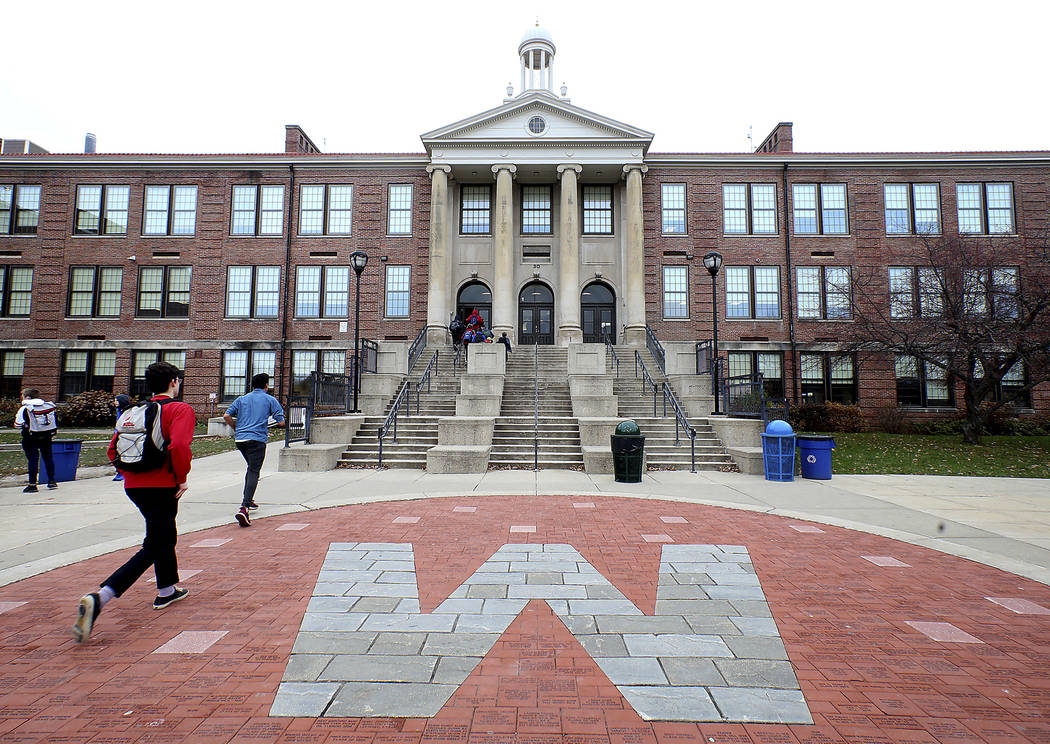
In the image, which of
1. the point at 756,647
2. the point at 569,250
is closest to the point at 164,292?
the point at 569,250

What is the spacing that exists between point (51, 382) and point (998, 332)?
41009 mm

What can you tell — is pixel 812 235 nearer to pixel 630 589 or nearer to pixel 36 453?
pixel 630 589

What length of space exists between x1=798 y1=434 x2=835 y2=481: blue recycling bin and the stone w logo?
7.34 meters

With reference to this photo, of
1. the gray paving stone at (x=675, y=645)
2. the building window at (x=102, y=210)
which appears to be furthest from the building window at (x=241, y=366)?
the gray paving stone at (x=675, y=645)

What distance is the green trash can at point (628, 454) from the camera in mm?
10672

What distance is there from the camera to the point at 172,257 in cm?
2727

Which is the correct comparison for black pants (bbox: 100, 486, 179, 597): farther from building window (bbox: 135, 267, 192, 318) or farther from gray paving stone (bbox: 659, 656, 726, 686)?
building window (bbox: 135, 267, 192, 318)

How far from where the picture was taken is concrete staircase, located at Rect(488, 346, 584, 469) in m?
12.8

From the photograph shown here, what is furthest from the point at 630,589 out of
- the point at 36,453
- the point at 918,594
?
the point at 36,453

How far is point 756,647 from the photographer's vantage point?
3467 mm

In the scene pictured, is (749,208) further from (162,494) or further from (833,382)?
(162,494)

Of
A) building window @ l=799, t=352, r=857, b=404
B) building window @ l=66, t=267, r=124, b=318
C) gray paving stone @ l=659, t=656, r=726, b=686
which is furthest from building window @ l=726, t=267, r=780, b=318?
building window @ l=66, t=267, r=124, b=318

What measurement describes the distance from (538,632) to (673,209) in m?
26.7

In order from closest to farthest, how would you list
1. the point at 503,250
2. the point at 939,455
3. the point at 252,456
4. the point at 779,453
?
the point at 252,456 < the point at 779,453 < the point at 939,455 < the point at 503,250
